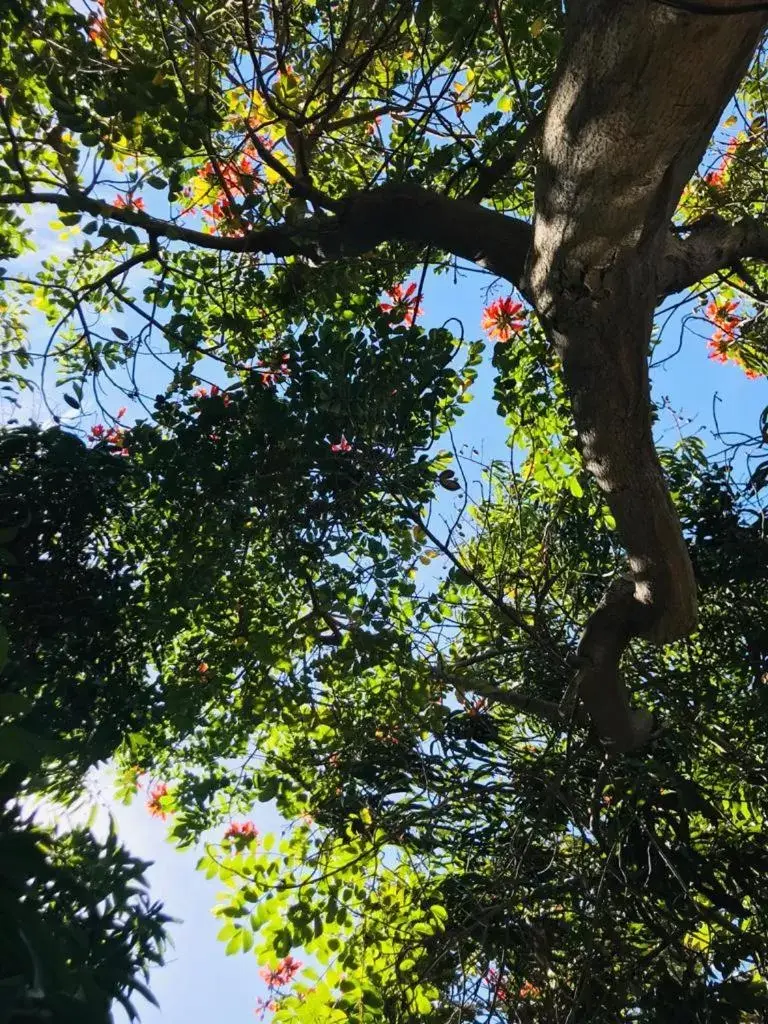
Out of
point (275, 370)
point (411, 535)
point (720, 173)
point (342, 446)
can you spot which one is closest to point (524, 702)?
point (411, 535)

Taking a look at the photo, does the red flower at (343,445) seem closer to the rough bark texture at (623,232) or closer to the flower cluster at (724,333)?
the rough bark texture at (623,232)

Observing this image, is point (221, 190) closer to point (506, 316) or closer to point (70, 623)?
point (506, 316)

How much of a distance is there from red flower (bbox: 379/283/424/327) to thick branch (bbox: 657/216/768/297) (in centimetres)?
91

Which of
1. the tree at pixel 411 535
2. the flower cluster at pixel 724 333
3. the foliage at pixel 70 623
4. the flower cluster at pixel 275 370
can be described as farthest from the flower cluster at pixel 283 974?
the flower cluster at pixel 724 333

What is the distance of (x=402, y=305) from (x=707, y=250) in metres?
1.08

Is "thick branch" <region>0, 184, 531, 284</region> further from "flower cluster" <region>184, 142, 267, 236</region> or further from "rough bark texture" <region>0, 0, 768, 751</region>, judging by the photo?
"flower cluster" <region>184, 142, 267, 236</region>

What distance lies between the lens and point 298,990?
7.73 ft

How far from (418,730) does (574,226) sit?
72.1 inches

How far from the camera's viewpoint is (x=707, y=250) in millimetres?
2279

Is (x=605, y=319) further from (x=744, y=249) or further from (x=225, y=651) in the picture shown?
(x=225, y=651)

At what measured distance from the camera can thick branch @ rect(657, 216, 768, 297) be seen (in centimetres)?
213

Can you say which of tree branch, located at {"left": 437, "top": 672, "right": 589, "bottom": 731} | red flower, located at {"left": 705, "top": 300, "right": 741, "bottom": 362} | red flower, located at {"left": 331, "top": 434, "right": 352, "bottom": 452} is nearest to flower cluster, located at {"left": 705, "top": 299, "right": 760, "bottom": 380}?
red flower, located at {"left": 705, "top": 300, "right": 741, "bottom": 362}

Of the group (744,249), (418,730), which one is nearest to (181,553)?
(418,730)

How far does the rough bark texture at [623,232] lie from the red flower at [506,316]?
3.82ft
